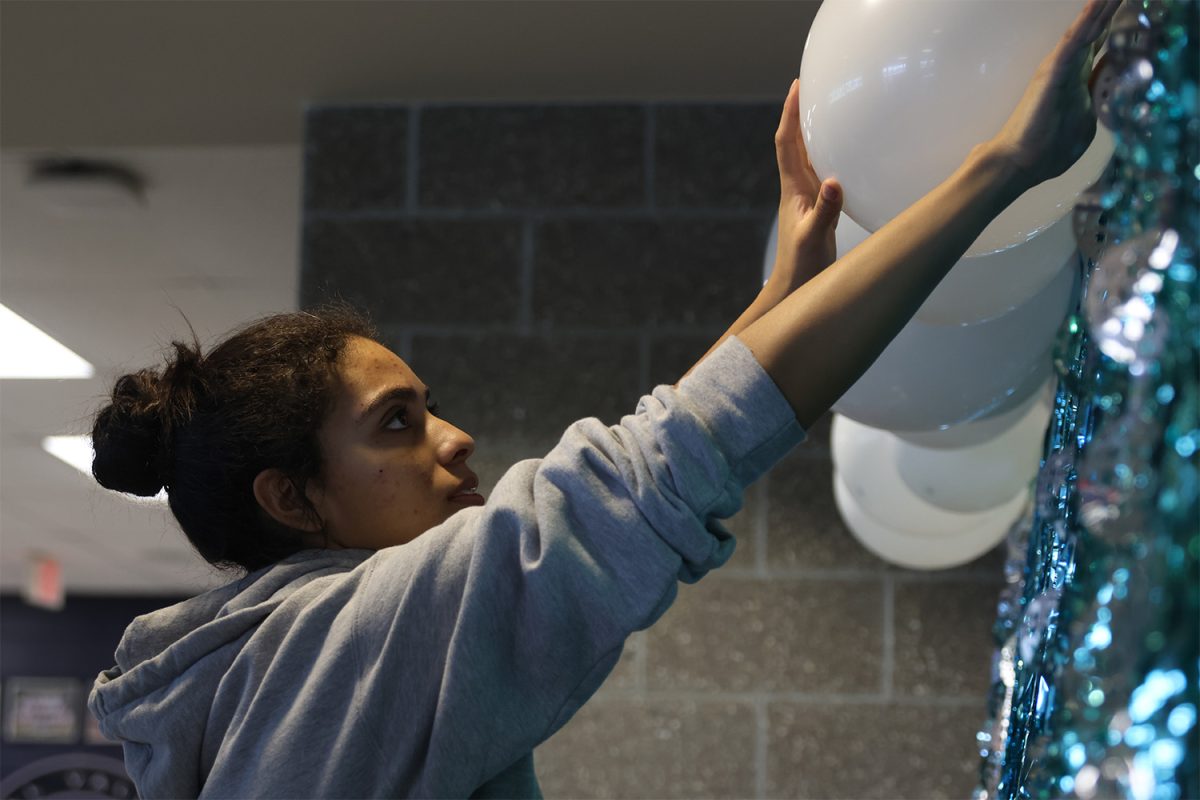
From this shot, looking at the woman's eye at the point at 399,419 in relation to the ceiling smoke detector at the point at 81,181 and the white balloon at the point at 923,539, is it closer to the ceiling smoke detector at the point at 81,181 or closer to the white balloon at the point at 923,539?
the white balloon at the point at 923,539

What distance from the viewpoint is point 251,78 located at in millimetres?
2492

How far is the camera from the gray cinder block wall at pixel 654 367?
236 centimetres

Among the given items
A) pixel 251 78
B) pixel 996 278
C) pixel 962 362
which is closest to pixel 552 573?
pixel 996 278

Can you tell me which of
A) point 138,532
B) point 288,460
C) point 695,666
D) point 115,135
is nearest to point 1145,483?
point 288,460

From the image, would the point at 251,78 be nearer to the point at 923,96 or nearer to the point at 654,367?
the point at 654,367

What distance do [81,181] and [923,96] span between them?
259 centimetres

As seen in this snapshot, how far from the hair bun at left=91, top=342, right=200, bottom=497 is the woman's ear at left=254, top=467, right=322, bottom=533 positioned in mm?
80

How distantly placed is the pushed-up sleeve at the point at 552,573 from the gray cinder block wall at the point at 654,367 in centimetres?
152

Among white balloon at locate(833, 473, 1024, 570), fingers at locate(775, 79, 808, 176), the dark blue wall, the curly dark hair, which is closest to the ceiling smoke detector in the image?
white balloon at locate(833, 473, 1024, 570)

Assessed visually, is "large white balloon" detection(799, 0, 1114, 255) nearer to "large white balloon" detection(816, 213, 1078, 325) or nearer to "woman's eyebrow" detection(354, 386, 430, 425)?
"large white balloon" detection(816, 213, 1078, 325)

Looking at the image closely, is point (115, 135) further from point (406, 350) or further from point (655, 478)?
point (655, 478)

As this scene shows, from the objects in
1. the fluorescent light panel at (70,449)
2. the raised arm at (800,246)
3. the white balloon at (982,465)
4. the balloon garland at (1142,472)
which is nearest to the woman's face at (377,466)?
the raised arm at (800,246)

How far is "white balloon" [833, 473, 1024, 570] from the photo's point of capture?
219 centimetres

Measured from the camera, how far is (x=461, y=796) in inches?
34.8
